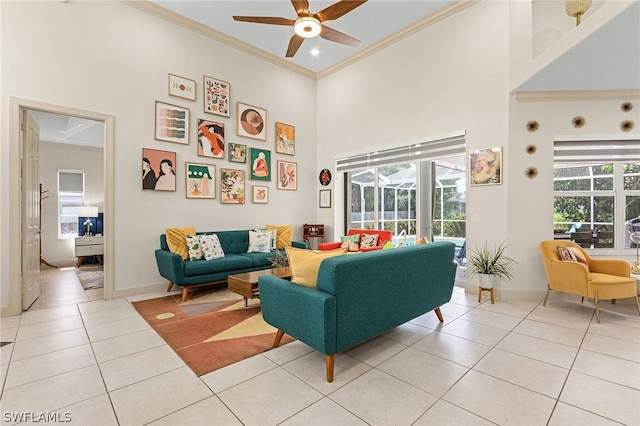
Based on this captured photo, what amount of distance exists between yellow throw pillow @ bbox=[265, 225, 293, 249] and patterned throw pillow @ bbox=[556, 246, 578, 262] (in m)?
4.20

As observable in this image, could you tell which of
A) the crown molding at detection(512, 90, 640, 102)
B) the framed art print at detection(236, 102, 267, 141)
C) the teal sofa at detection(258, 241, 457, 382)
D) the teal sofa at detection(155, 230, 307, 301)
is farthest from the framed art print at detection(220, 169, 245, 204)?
the crown molding at detection(512, 90, 640, 102)

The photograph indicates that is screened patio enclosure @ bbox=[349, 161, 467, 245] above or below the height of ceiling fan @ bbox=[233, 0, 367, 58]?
below

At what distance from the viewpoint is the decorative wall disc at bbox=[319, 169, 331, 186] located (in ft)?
21.7

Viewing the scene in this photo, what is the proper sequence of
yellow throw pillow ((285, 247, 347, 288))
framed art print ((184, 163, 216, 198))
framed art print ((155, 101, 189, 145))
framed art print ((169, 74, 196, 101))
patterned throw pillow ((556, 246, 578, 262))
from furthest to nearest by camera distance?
framed art print ((184, 163, 216, 198))
framed art print ((169, 74, 196, 101))
framed art print ((155, 101, 189, 145))
patterned throw pillow ((556, 246, 578, 262))
yellow throw pillow ((285, 247, 347, 288))

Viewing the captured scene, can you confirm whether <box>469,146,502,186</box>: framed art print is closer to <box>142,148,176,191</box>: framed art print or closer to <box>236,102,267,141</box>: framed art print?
<box>236,102,267,141</box>: framed art print

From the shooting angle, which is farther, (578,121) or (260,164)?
(260,164)

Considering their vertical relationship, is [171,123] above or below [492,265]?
above

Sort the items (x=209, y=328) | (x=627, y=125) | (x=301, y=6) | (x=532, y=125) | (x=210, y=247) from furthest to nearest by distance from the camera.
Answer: (x=210, y=247)
(x=532, y=125)
(x=627, y=125)
(x=301, y=6)
(x=209, y=328)

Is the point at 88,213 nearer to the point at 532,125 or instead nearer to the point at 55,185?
the point at 55,185

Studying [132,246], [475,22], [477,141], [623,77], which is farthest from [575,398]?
[132,246]

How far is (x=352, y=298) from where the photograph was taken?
2.18 m

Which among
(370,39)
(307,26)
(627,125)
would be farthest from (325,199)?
(627,125)

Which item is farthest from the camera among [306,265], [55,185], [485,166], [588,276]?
[55,185]

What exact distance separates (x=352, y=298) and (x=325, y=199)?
15.1 feet
